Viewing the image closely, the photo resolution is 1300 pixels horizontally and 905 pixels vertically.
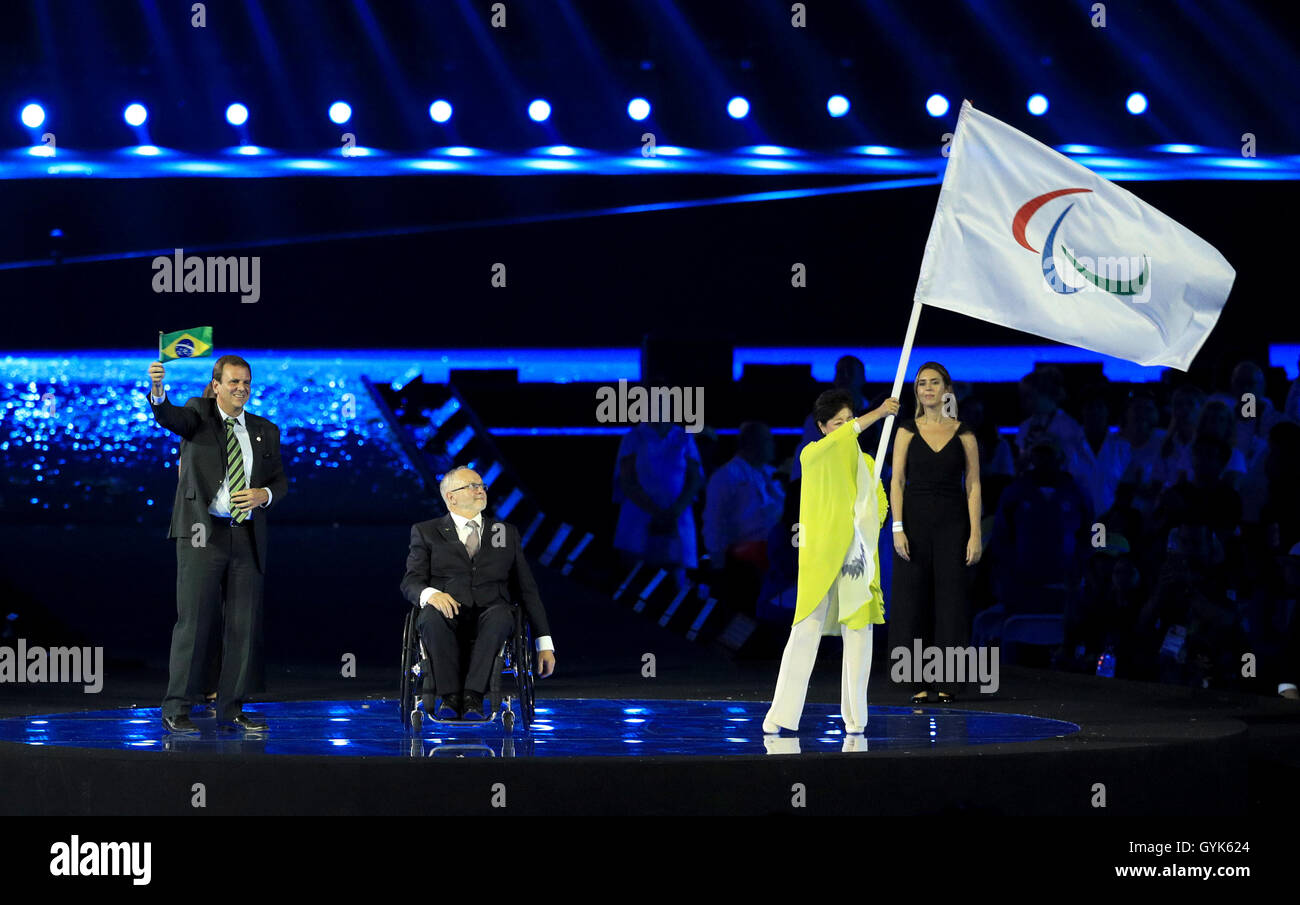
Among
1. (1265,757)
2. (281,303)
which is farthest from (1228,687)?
(281,303)

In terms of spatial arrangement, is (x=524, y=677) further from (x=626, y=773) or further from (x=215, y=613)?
(x=215, y=613)

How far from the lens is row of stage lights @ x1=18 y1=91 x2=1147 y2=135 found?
33.7 feet

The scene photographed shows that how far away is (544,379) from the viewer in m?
11.5

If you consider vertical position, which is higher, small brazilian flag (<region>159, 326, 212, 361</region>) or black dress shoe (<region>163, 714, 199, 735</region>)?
small brazilian flag (<region>159, 326, 212, 361</region>)

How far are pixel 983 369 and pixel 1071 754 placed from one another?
6566 mm

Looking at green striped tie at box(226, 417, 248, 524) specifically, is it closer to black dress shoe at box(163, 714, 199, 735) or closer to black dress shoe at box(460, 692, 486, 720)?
black dress shoe at box(163, 714, 199, 735)

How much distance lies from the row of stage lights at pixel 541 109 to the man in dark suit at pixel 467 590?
196 inches

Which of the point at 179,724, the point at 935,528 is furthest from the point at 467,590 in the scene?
the point at 935,528

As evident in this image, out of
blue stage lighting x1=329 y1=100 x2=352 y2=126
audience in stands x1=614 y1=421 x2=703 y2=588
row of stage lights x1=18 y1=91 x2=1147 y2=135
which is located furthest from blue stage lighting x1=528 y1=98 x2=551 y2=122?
audience in stands x1=614 y1=421 x2=703 y2=588

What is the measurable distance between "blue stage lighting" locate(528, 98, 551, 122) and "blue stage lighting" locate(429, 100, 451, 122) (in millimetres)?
475

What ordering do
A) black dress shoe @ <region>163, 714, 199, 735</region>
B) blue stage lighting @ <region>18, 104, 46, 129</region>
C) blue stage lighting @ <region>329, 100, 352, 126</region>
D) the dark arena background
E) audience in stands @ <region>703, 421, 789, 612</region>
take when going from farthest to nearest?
blue stage lighting @ <region>329, 100, 352, 126</region> → blue stage lighting @ <region>18, 104, 46, 129</region> → audience in stands @ <region>703, 421, 789, 612</region> → the dark arena background → black dress shoe @ <region>163, 714, 199, 735</region>

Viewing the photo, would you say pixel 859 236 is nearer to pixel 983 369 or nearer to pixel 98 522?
pixel 983 369

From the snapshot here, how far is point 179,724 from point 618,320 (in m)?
5.91

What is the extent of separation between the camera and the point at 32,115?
404 inches
